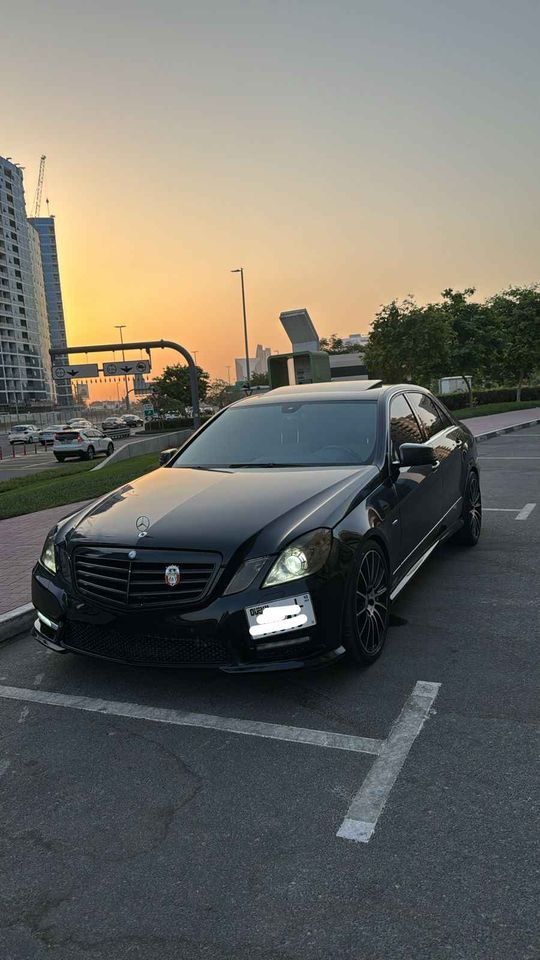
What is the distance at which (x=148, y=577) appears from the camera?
3.51 m

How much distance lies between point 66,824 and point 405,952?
4.55ft

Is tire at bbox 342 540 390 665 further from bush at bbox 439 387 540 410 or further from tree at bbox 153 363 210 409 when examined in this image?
tree at bbox 153 363 210 409

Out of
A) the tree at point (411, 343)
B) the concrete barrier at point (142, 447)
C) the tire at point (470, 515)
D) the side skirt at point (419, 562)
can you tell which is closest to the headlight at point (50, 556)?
the side skirt at point (419, 562)

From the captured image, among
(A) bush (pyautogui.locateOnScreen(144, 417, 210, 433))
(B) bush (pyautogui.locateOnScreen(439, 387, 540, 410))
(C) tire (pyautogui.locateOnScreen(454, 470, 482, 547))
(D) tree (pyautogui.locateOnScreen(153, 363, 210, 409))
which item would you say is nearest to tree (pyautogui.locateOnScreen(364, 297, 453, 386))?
(B) bush (pyautogui.locateOnScreen(439, 387, 540, 410))

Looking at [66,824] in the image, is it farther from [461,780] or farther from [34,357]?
[34,357]

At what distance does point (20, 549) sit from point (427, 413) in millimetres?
4553

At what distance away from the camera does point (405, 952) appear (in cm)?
199

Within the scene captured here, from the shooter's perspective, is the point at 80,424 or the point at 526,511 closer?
Answer: the point at 526,511

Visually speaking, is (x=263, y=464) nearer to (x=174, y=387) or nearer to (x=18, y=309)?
(x=174, y=387)

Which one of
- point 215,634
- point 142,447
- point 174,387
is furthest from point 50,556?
point 174,387

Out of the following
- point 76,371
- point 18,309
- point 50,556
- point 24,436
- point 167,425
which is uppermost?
point 18,309

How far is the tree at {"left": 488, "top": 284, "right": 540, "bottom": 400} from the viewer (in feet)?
113

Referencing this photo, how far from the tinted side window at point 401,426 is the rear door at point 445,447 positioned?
0.69 feet

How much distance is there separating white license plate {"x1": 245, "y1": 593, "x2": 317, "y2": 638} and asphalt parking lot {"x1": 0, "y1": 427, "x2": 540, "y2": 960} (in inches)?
17.4
